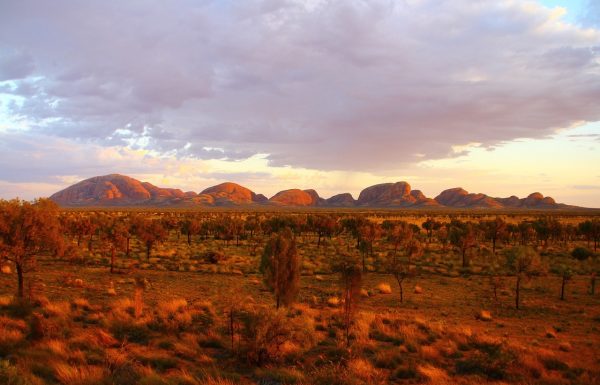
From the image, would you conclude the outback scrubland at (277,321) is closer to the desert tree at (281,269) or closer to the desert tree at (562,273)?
the desert tree at (281,269)

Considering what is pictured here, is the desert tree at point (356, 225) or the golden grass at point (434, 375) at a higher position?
the desert tree at point (356, 225)

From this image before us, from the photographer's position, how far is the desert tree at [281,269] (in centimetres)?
1991

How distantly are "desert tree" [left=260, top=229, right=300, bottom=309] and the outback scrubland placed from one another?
0.19 ft

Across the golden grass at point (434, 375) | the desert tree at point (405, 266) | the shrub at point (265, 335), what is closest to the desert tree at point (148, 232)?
the desert tree at point (405, 266)

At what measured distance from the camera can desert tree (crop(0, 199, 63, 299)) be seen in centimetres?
2100

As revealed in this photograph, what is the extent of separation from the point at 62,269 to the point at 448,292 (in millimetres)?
32021

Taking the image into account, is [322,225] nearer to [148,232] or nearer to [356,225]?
[356,225]

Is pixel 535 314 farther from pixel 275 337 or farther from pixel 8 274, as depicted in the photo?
pixel 8 274

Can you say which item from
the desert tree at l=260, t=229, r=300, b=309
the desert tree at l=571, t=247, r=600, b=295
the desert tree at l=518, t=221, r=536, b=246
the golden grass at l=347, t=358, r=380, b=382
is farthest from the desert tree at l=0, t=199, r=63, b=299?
the desert tree at l=518, t=221, r=536, b=246

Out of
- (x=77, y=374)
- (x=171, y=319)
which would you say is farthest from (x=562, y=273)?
(x=77, y=374)

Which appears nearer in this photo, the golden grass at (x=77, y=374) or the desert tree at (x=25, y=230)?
the golden grass at (x=77, y=374)

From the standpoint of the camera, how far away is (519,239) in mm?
70312

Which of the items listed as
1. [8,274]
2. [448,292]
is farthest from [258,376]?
[8,274]

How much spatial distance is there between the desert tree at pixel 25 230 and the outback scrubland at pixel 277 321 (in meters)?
0.08
